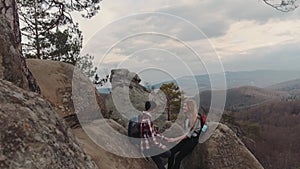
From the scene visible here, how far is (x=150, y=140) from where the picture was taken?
20.0ft

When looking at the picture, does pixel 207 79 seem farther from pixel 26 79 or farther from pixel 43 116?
pixel 43 116

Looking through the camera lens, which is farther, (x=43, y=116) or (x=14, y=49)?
(x=14, y=49)

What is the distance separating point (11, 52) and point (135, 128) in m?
2.69

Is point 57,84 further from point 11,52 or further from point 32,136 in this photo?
point 32,136

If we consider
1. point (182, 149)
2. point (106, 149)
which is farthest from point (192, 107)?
point (106, 149)

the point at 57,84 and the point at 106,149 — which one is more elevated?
the point at 57,84

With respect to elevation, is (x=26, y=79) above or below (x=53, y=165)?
above

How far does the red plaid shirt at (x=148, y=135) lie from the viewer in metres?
5.96

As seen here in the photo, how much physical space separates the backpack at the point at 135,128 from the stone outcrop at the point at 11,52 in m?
2.09

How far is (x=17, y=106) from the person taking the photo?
321 centimetres

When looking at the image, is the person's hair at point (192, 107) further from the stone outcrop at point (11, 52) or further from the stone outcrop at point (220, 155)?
the stone outcrop at point (11, 52)

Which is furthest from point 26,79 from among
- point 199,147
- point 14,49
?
point 199,147

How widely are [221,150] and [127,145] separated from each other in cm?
330

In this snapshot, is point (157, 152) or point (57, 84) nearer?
point (157, 152)
